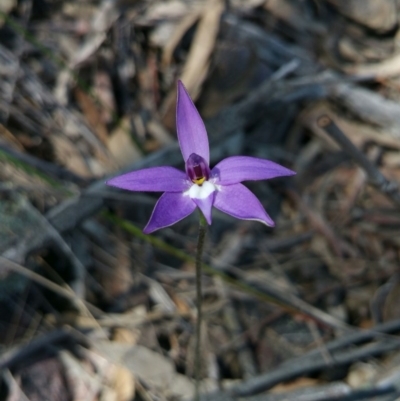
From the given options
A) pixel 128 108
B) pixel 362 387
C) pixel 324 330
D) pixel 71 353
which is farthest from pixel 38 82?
pixel 362 387

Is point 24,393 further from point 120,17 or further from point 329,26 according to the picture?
point 329,26

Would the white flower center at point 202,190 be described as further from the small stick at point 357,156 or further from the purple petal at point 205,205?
the small stick at point 357,156

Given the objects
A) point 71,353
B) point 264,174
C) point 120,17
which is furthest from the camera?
point 120,17

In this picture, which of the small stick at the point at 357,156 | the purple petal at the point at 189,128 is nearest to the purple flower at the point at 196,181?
the purple petal at the point at 189,128

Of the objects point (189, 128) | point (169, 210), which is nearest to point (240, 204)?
point (169, 210)

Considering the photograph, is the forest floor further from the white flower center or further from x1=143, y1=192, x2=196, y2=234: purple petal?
x1=143, y1=192, x2=196, y2=234: purple petal

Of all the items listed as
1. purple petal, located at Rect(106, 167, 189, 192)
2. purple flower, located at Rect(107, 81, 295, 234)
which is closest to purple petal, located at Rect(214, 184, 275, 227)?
purple flower, located at Rect(107, 81, 295, 234)

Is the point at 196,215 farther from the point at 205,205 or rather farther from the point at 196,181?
the point at 205,205
